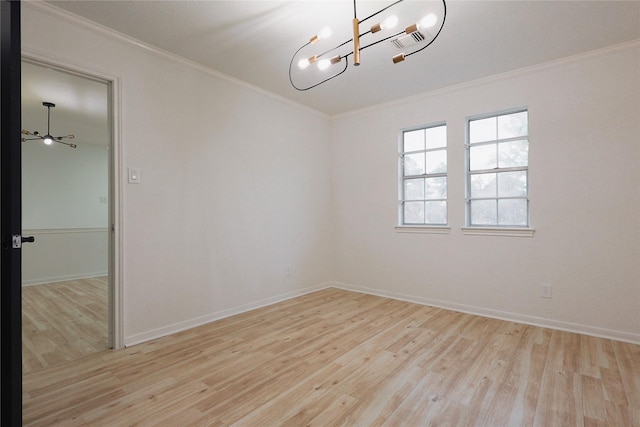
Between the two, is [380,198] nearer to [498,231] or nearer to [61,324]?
[498,231]

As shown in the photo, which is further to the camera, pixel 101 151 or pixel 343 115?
pixel 101 151

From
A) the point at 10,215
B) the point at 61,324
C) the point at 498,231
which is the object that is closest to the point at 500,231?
the point at 498,231

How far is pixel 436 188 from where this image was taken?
4.14m

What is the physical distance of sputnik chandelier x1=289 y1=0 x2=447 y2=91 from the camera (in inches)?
77.6

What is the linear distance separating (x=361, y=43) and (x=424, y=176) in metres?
2.00

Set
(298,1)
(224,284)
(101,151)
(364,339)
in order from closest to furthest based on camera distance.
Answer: (298,1) → (364,339) → (224,284) → (101,151)

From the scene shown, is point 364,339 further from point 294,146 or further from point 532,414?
point 294,146

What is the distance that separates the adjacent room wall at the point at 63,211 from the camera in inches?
221

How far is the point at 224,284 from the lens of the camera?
3.56m

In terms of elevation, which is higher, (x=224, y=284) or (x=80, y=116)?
(x=80, y=116)

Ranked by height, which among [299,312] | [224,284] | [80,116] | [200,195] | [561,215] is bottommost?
[299,312]

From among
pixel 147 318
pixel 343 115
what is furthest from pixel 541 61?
pixel 147 318

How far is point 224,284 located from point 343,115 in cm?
308

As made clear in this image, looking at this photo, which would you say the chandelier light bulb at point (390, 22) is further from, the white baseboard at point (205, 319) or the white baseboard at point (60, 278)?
the white baseboard at point (60, 278)
